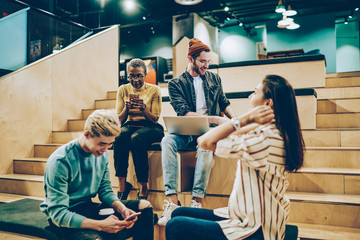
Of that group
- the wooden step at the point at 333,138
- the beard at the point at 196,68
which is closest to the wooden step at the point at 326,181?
the wooden step at the point at 333,138

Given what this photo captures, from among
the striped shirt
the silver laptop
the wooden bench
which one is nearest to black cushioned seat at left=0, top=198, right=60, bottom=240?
the wooden bench

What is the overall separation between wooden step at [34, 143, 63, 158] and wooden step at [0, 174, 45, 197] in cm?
54

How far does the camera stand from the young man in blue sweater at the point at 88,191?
135 cm

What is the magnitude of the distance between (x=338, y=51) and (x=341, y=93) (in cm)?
805

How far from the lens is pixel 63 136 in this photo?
4.00 m

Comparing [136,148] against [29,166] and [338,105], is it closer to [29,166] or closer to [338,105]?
[29,166]

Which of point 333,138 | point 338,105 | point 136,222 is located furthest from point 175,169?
point 338,105

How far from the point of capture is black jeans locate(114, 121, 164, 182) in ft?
8.12

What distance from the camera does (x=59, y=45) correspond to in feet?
16.5

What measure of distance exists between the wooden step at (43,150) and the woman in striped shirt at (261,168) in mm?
2920

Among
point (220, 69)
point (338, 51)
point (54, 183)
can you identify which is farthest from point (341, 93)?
point (338, 51)

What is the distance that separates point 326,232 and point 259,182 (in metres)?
1.11

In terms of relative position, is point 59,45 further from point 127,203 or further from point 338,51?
point 338,51

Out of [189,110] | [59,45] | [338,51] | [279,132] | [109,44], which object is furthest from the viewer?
[338,51]
